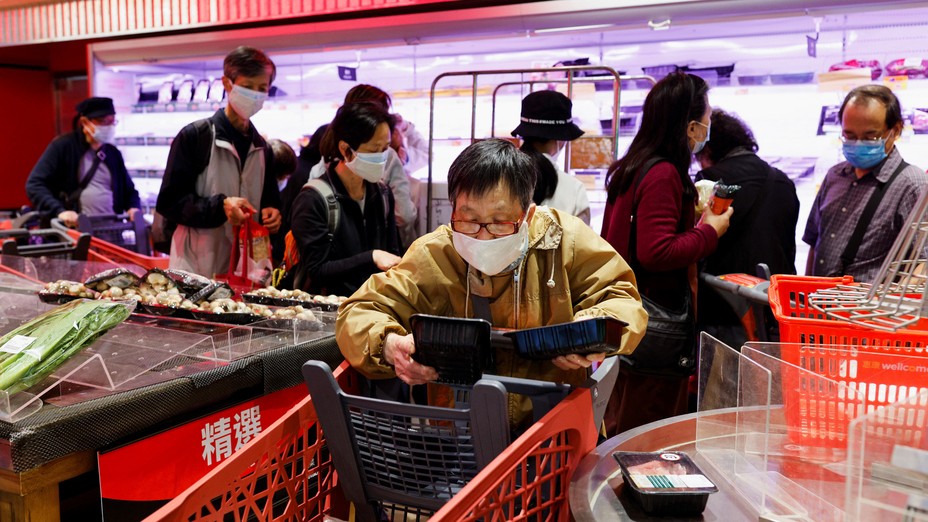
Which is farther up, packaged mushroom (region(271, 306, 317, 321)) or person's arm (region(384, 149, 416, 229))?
person's arm (region(384, 149, 416, 229))

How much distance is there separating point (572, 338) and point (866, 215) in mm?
2431

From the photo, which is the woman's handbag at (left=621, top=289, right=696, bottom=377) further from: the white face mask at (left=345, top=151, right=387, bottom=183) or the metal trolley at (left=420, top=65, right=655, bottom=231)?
the metal trolley at (left=420, top=65, right=655, bottom=231)

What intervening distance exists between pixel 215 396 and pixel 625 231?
174 cm

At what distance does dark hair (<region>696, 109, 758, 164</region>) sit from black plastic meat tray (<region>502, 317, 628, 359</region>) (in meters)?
2.47

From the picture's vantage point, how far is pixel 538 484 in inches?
58.0

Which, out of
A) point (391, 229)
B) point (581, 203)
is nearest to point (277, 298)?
point (391, 229)

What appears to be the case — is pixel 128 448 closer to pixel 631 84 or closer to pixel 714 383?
pixel 714 383

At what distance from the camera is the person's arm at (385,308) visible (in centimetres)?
177

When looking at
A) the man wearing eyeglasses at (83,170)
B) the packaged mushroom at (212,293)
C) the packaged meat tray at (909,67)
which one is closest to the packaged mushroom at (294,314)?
Result: the packaged mushroom at (212,293)

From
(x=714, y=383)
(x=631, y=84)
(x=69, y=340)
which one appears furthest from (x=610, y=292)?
(x=631, y=84)

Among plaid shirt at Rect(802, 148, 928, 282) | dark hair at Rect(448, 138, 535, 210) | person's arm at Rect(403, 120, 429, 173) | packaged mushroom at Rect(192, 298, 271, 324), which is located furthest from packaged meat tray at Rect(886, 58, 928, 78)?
packaged mushroom at Rect(192, 298, 271, 324)

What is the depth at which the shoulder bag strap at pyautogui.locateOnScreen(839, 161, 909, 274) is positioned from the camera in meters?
3.28

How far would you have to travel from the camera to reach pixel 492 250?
1.79 metres

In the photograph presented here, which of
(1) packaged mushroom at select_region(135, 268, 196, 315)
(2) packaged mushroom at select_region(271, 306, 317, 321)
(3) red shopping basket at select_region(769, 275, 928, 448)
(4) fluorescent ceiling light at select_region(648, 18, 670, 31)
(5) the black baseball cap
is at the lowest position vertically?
(2) packaged mushroom at select_region(271, 306, 317, 321)
